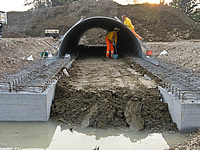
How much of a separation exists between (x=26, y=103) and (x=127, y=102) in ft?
7.82

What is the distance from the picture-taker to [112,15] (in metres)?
32.7

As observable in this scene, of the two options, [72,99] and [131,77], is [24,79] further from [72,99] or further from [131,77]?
[131,77]

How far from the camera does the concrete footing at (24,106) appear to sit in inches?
206

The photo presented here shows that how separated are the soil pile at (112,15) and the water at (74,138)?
21839mm

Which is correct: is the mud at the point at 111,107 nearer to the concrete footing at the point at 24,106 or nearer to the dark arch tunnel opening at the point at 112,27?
the concrete footing at the point at 24,106

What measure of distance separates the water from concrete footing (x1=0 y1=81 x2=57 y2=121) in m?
0.16

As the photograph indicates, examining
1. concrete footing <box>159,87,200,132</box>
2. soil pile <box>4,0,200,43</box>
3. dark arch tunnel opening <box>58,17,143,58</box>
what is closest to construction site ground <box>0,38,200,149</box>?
concrete footing <box>159,87,200,132</box>

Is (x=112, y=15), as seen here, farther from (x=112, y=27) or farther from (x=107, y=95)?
(x=107, y=95)

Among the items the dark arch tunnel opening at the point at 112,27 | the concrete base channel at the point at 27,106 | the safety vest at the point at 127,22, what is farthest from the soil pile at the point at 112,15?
the concrete base channel at the point at 27,106

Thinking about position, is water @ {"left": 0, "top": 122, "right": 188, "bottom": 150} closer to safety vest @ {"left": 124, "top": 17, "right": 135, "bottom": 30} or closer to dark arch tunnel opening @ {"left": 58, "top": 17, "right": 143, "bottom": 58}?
dark arch tunnel opening @ {"left": 58, "top": 17, "right": 143, "bottom": 58}

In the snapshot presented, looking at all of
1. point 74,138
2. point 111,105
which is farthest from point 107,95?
point 74,138

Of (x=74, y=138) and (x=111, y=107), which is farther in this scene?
(x=111, y=107)

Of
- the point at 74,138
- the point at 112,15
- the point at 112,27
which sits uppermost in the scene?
the point at 112,15

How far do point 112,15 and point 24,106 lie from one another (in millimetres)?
29059
